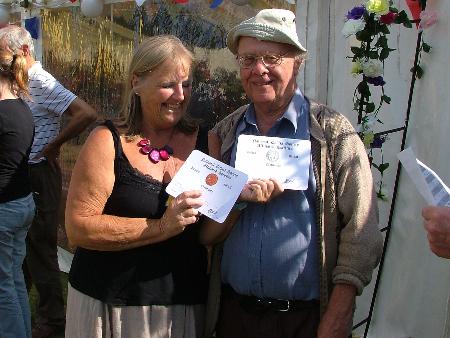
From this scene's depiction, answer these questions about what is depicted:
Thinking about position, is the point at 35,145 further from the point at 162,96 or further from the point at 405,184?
the point at 405,184

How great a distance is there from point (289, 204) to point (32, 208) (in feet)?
5.86

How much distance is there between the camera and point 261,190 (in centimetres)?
184

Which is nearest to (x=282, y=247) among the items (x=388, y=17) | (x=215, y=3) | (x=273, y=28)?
(x=273, y=28)

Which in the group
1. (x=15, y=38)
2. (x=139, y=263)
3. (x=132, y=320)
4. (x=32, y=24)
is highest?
(x=32, y=24)

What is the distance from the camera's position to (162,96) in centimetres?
198

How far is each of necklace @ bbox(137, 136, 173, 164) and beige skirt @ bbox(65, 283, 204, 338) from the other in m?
0.52

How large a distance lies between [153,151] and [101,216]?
0.96 ft

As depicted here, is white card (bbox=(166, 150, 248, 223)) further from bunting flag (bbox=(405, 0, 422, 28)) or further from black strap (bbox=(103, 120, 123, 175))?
bunting flag (bbox=(405, 0, 422, 28))

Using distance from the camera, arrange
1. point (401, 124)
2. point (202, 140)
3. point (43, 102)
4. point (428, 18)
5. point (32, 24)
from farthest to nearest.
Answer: point (32, 24) < point (43, 102) < point (401, 124) < point (428, 18) < point (202, 140)

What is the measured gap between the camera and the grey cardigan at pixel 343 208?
1855 millimetres

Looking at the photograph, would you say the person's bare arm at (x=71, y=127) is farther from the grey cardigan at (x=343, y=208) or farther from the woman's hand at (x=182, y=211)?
the grey cardigan at (x=343, y=208)

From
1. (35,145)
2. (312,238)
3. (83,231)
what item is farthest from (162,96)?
(35,145)

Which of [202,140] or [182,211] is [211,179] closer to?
[182,211]

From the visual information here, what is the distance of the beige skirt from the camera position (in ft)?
6.59
